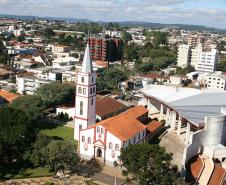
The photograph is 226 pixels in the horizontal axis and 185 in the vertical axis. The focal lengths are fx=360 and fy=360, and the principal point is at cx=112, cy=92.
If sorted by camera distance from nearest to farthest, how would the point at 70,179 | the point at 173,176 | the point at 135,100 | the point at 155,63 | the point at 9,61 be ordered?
the point at 173,176, the point at 70,179, the point at 135,100, the point at 9,61, the point at 155,63

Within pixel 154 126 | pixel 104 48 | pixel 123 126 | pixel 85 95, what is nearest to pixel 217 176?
pixel 123 126

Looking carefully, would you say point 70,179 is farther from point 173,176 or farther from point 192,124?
point 192,124

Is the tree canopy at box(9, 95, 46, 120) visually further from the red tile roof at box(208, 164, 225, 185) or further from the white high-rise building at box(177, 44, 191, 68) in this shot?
the white high-rise building at box(177, 44, 191, 68)

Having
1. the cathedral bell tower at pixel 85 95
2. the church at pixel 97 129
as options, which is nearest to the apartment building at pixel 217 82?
the church at pixel 97 129

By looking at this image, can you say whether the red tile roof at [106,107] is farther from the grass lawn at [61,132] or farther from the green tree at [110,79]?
the green tree at [110,79]

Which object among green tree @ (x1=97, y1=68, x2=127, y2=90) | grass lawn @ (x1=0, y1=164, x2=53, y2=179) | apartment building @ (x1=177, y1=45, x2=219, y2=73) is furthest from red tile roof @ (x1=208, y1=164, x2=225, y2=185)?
apartment building @ (x1=177, y1=45, x2=219, y2=73)

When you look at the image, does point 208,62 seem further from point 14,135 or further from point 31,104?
point 14,135

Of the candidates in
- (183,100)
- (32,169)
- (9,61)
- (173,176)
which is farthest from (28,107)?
(9,61)
